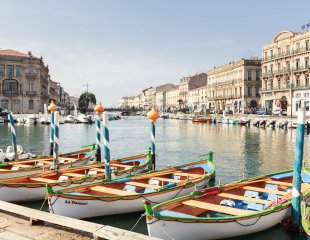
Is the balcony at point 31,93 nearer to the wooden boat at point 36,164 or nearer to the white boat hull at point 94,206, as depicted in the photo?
the wooden boat at point 36,164

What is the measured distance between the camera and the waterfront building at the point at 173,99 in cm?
16738

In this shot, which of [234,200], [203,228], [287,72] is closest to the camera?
[203,228]

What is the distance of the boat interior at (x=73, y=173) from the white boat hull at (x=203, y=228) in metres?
6.41

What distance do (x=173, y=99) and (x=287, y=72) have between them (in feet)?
338

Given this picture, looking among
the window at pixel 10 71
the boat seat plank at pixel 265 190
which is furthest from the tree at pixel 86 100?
the boat seat plank at pixel 265 190

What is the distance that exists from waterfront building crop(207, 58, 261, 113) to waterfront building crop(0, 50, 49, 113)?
173 feet

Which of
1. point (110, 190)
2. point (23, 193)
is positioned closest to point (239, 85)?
point (110, 190)

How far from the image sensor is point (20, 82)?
91.0 m

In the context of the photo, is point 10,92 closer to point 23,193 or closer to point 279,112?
point 279,112

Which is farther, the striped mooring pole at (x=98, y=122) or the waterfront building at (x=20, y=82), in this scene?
the waterfront building at (x=20, y=82)

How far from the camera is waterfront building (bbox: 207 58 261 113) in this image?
93.2m

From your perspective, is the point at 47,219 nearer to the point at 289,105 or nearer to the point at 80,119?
the point at 289,105

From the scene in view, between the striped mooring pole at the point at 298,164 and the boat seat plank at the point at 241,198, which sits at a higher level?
the striped mooring pole at the point at 298,164

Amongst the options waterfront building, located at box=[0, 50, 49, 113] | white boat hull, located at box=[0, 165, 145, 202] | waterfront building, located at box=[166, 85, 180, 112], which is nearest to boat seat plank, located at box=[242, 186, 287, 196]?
white boat hull, located at box=[0, 165, 145, 202]
